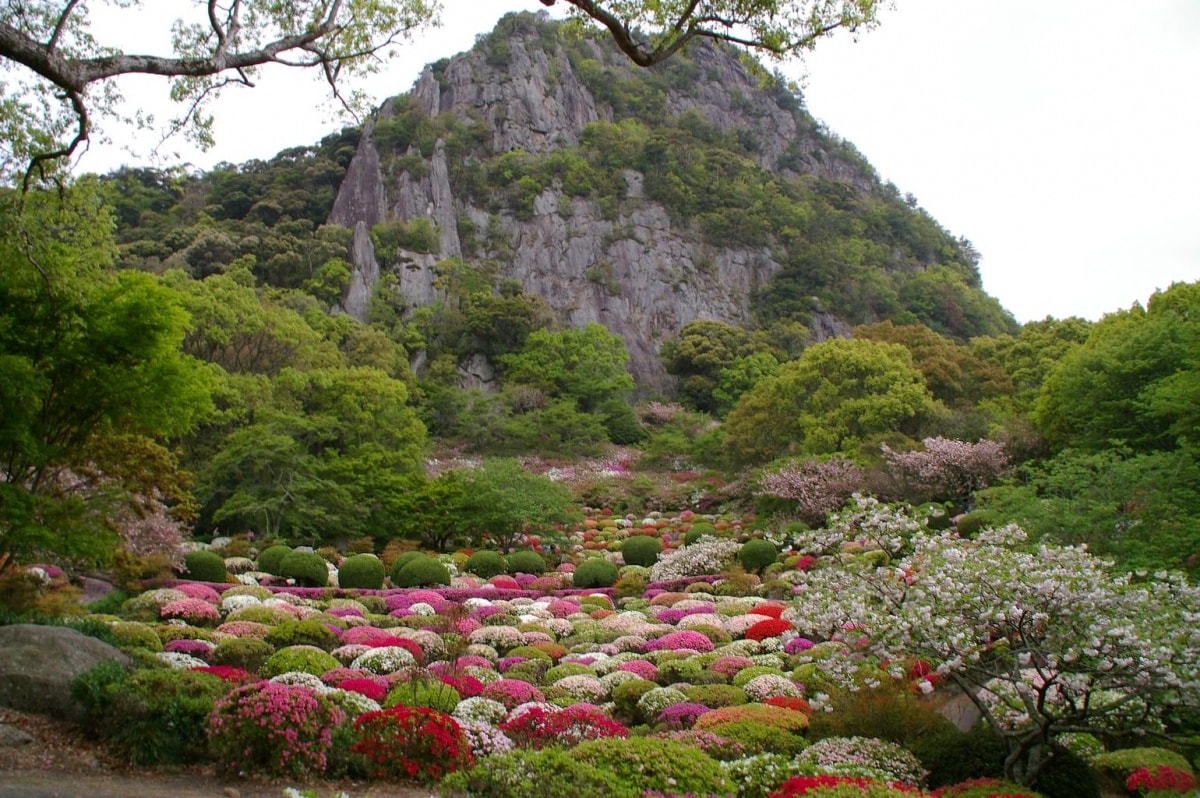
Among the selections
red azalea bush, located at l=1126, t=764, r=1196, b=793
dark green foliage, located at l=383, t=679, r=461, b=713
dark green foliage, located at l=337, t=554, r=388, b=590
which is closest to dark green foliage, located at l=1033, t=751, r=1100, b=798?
red azalea bush, located at l=1126, t=764, r=1196, b=793

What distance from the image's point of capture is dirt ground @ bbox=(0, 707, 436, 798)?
7.14 meters

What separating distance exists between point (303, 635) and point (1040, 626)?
11189mm

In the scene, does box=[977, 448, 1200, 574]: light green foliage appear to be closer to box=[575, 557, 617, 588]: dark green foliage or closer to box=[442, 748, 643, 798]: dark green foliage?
box=[442, 748, 643, 798]: dark green foliage

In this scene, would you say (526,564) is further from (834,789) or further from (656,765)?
(834,789)

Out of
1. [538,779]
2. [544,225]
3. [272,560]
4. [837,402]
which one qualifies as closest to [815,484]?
[837,402]

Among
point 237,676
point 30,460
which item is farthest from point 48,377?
point 237,676

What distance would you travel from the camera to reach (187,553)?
814 inches

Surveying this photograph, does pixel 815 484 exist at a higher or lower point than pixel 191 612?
higher

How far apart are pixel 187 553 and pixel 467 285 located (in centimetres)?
4090

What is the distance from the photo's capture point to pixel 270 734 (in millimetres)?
7762

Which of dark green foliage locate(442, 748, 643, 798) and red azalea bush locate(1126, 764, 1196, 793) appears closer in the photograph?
dark green foliage locate(442, 748, 643, 798)

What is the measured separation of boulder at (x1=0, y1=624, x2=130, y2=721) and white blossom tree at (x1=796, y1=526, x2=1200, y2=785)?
7777 mm

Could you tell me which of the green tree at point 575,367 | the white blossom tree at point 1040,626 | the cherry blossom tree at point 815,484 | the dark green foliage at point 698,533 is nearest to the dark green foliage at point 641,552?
the dark green foliage at point 698,533

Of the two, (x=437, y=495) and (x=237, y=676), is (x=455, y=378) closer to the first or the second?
(x=437, y=495)
